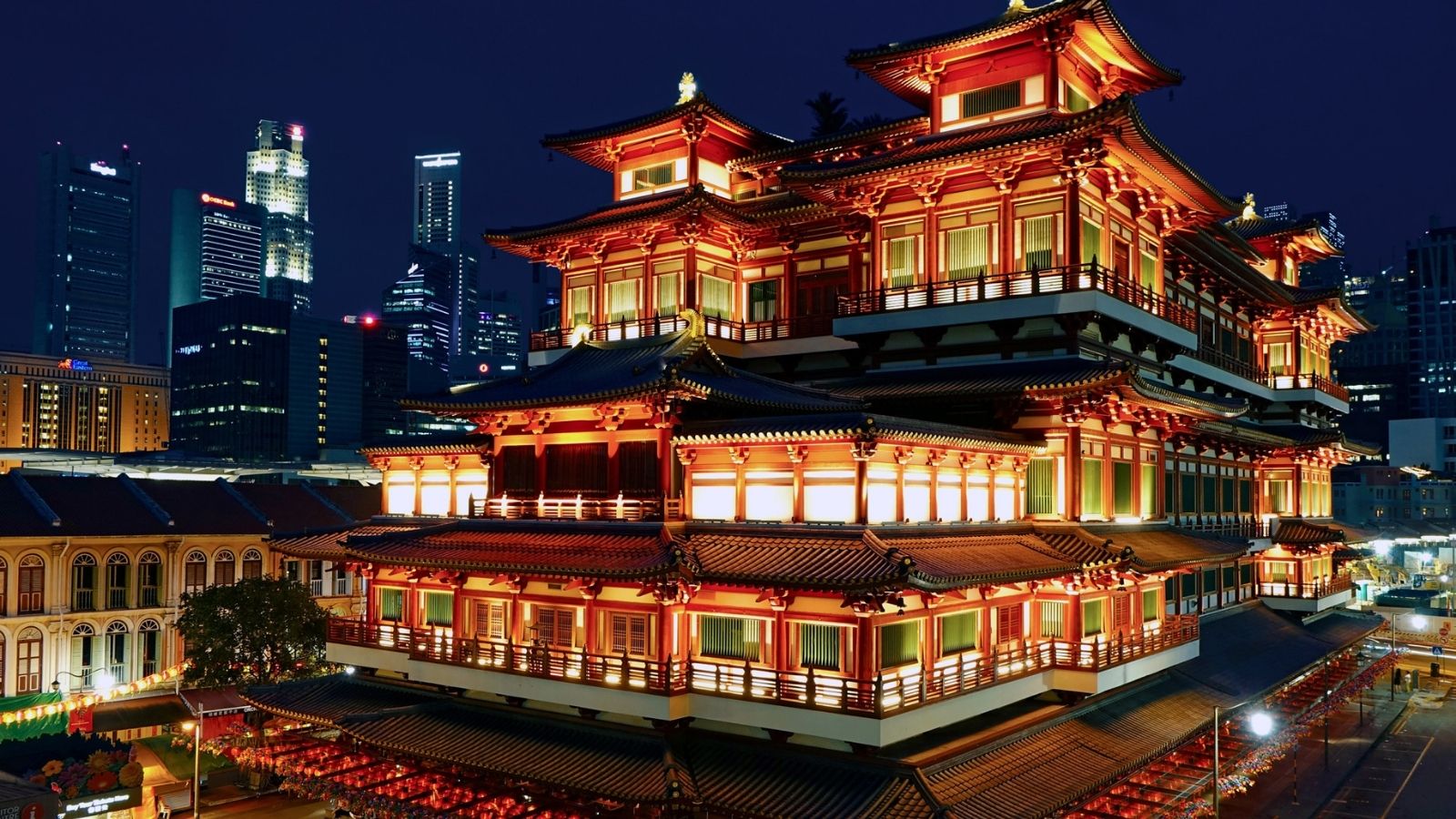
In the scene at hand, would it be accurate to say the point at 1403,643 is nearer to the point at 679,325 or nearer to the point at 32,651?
the point at 679,325

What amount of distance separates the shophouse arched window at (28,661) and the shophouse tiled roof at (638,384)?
26.4 metres

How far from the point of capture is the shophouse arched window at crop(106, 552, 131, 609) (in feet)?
162

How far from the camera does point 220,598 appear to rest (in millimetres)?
41219

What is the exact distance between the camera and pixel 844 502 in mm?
25625

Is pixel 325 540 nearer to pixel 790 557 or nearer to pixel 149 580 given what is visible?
pixel 790 557

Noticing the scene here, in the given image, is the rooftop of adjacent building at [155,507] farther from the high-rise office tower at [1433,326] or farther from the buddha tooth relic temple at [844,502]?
the high-rise office tower at [1433,326]

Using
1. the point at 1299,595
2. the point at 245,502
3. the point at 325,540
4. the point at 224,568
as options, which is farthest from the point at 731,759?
the point at 245,502

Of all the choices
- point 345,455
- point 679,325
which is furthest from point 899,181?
point 345,455

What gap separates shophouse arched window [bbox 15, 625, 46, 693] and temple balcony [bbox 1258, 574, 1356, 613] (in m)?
54.9

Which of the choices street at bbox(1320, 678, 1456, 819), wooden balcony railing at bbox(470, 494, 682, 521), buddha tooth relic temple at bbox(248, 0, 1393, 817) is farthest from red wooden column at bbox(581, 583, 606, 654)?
street at bbox(1320, 678, 1456, 819)

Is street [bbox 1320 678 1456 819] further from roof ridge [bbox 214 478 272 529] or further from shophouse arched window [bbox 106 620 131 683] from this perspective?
shophouse arched window [bbox 106 620 131 683]

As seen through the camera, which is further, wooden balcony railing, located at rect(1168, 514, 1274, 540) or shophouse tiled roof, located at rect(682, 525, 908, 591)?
wooden balcony railing, located at rect(1168, 514, 1274, 540)

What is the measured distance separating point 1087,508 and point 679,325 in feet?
46.9

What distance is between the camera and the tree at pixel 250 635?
40.7 metres
